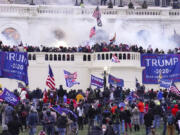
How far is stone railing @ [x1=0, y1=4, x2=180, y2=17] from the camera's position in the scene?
71625 millimetres

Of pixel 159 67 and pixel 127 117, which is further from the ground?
pixel 127 117

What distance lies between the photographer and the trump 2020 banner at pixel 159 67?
6162cm

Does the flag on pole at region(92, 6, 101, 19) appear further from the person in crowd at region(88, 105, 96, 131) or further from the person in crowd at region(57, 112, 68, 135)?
the person in crowd at region(57, 112, 68, 135)

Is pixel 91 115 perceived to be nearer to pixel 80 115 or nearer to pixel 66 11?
pixel 80 115

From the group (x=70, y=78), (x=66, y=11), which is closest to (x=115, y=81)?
(x=70, y=78)

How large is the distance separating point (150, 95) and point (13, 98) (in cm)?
1366

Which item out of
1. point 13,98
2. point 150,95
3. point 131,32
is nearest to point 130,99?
point 150,95

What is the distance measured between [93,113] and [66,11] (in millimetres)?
29508

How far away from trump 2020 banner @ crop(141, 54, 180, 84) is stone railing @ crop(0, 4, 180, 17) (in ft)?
37.1

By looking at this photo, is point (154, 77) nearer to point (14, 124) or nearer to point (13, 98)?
point (13, 98)

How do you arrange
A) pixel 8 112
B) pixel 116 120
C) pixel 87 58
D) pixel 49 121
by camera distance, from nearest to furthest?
pixel 49 121 → pixel 8 112 → pixel 116 120 → pixel 87 58

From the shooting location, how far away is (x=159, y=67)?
Answer: 203ft

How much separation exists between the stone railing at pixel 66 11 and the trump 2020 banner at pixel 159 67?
11.3m

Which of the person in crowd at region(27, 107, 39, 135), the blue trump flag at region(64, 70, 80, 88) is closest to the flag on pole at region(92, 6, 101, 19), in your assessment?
the blue trump flag at region(64, 70, 80, 88)
